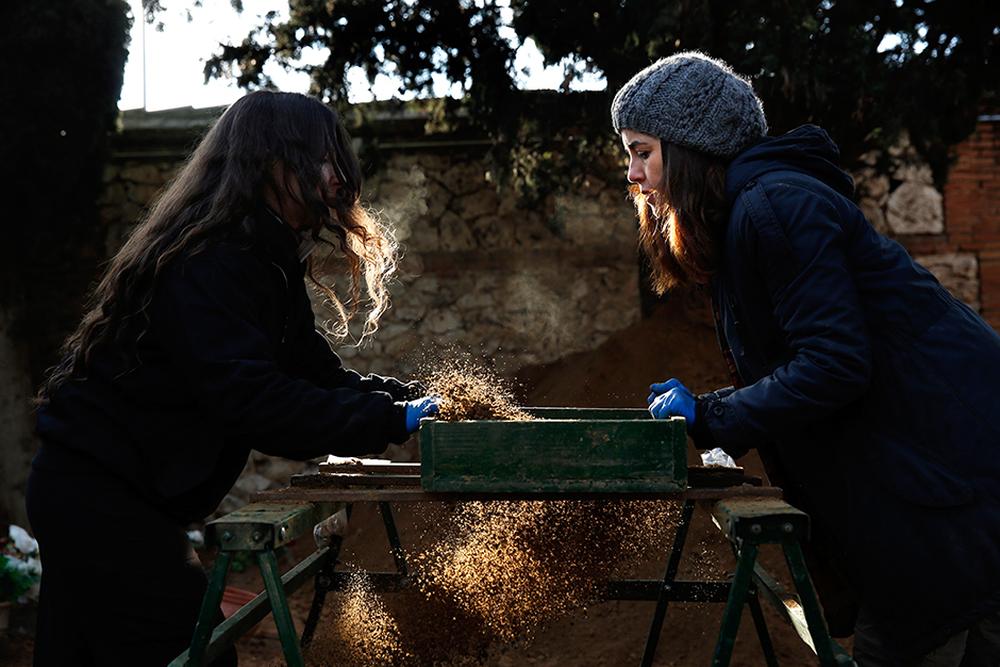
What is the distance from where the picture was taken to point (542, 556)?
3014mm

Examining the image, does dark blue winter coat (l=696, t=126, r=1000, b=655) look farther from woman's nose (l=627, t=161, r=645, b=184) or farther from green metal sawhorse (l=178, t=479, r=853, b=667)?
woman's nose (l=627, t=161, r=645, b=184)

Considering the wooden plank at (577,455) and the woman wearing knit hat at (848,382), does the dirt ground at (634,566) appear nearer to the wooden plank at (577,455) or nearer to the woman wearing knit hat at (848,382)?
the wooden plank at (577,455)

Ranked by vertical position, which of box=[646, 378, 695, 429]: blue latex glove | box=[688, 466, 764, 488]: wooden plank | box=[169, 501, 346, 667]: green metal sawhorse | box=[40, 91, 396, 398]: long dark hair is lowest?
box=[169, 501, 346, 667]: green metal sawhorse

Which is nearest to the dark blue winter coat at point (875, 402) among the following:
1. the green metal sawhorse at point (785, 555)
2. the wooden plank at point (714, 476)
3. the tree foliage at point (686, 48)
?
the green metal sawhorse at point (785, 555)

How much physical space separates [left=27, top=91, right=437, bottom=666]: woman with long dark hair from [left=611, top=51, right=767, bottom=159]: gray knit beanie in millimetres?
890

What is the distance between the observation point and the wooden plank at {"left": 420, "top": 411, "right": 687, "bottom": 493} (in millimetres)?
2104

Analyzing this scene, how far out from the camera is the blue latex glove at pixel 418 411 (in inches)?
90.6

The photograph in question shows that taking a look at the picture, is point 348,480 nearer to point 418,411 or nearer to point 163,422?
point 418,411

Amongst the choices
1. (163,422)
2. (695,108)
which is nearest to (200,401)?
(163,422)

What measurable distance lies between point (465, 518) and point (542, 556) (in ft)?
1.29

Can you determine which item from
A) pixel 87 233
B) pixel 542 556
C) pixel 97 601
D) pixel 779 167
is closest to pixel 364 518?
pixel 87 233

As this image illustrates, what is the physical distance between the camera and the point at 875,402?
1.97 meters

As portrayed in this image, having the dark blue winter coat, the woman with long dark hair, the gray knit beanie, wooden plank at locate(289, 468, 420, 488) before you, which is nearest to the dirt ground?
wooden plank at locate(289, 468, 420, 488)

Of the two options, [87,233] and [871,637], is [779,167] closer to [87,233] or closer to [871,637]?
[871,637]
